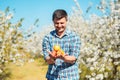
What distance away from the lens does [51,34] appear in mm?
4199

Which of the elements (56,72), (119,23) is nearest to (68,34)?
(56,72)

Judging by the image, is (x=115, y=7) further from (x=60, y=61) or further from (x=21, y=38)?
(x=60, y=61)

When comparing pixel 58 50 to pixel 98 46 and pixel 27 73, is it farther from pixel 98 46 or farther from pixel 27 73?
pixel 27 73

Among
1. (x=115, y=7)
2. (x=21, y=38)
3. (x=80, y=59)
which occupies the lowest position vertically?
(x=80, y=59)

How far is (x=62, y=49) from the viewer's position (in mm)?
4062

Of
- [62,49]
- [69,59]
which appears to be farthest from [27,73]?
[69,59]

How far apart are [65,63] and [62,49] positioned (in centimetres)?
19

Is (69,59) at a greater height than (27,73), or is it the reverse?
(69,59)

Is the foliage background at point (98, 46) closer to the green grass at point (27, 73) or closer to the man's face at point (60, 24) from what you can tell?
the green grass at point (27, 73)

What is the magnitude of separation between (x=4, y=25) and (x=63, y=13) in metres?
12.2

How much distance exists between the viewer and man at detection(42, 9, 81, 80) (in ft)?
13.0

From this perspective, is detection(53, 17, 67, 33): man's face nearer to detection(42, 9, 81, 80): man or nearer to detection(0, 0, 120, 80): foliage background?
detection(42, 9, 81, 80): man

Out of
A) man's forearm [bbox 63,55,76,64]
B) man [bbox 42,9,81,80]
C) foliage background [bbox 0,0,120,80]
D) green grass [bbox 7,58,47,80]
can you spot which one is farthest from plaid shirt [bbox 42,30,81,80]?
green grass [bbox 7,58,47,80]

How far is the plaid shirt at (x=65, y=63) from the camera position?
4.00 metres
